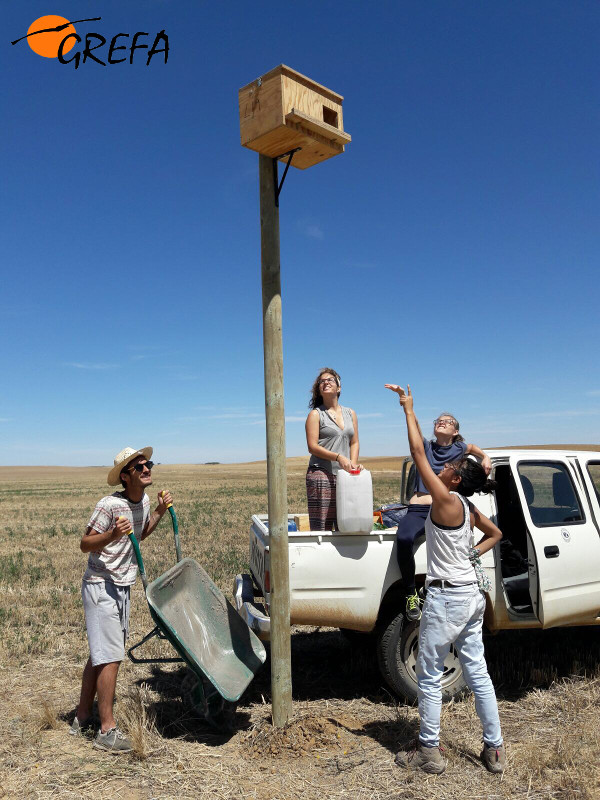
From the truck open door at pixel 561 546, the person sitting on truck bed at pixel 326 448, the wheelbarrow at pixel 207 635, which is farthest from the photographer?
the person sitting on truck bed at pixel 326 448

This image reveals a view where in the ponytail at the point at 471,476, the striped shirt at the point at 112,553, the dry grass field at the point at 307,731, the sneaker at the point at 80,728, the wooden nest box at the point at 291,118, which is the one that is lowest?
the dry grass field at the point at 307,731

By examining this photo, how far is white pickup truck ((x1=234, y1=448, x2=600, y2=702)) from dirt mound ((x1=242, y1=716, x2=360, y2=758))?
61cm

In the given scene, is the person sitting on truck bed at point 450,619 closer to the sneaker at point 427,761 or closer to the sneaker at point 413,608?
the sneaker at point 427,761

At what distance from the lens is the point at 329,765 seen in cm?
386

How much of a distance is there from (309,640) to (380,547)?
262cm

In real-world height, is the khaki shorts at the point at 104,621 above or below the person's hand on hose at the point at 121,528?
below

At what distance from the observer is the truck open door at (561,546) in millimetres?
4723

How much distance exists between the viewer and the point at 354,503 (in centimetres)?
452

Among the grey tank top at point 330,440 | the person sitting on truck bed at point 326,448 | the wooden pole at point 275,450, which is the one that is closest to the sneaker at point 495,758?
the wooden pole at point 275,450

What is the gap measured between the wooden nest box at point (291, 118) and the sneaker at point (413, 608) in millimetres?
3180

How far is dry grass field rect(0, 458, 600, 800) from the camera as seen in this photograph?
11.8 feet

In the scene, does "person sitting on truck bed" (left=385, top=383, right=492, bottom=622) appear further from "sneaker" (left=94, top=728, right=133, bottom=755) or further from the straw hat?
"sneaker" (left=94, top=728, right=133, bottom=755)

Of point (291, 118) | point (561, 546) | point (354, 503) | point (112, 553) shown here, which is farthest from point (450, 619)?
point (291, 118)

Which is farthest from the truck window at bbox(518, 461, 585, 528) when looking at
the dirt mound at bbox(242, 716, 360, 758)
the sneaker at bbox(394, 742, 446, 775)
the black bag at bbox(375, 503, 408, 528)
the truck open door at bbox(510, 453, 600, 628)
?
the dirt mound at bbox(242, 716, 360, 758)
